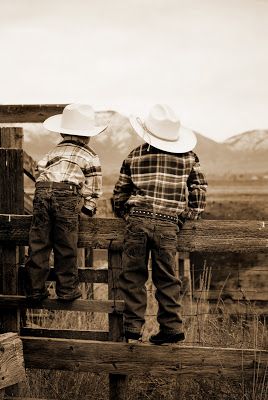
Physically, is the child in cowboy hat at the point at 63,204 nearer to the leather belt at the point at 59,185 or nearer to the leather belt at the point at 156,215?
the leather belt at the point at 59,185

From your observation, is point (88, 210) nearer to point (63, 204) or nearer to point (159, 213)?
point (63, 204)

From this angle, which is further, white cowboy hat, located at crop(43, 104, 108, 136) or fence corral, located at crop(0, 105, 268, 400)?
white cowboy hat, located at crop(43, 104, 108, 136)

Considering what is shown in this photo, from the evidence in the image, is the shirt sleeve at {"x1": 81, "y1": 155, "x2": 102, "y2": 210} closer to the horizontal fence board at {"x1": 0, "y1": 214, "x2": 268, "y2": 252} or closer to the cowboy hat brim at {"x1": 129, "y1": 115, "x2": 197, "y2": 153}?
the horizontal fence board at {"x1": 0, "y1": 214, "x2": 268, "y2": 252}

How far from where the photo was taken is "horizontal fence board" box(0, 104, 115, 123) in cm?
580

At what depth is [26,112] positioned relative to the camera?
19.4 ft

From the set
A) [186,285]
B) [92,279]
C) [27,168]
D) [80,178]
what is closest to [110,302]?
[92,279]

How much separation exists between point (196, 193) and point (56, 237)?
1.08 m

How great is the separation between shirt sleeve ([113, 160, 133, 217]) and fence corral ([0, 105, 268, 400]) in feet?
0.52

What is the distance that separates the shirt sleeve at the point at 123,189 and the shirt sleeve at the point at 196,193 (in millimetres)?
460

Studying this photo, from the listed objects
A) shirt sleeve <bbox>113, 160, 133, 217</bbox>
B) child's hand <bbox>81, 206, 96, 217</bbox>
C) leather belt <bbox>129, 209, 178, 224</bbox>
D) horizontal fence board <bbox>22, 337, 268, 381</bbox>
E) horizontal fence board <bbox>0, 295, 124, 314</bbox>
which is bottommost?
horizontal fence board <bbox>22, 337, 268, 381</bbox>

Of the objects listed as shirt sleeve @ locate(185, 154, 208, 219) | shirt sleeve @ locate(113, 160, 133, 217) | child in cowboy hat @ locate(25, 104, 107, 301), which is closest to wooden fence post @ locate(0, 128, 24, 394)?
child in cowboy hat @ locate(25, 104, 107, 301)

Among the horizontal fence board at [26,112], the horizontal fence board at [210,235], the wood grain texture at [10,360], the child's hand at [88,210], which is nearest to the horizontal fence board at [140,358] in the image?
the horizontal fence board at [210,235]

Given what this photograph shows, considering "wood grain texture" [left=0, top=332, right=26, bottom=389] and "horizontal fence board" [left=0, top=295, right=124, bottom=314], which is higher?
"horizontal fence board" [left=0, top=295, right=124, bottom=314]

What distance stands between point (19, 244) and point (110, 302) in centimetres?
84
